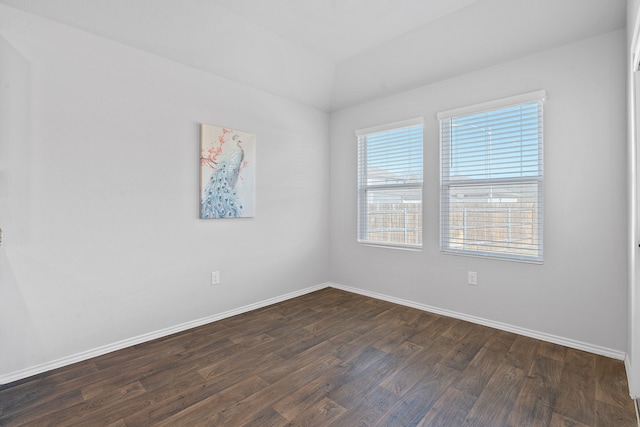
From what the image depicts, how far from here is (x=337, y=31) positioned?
9.47 ft

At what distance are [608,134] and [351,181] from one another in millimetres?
2466

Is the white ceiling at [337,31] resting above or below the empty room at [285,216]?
above

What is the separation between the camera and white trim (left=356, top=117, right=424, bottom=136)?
3.37 metres

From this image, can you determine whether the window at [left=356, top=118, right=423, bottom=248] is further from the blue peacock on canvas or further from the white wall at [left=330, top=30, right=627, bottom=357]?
the blue peacock on canvas

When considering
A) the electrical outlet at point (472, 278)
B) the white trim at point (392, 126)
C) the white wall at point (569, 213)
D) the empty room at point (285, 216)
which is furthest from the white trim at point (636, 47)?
the electrical outlet at point (472, 278)

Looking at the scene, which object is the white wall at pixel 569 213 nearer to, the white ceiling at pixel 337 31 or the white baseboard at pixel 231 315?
the white baseboard at pixel 231 315

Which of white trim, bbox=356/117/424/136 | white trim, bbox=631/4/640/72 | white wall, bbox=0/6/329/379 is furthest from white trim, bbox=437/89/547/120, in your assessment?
white wall, bbox=0/6/329/379

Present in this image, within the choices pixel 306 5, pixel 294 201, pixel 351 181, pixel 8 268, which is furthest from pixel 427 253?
pixel 8 268

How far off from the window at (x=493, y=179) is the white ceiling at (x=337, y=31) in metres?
0.49

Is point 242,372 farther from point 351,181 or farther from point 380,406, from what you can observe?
point 351,181

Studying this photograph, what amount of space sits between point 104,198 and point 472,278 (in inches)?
129

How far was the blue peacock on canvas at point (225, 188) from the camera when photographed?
9.72ft

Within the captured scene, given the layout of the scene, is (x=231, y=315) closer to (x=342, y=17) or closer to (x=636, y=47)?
(x=342, y=17)

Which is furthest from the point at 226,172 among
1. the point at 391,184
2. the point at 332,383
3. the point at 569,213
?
the point at 569,213
